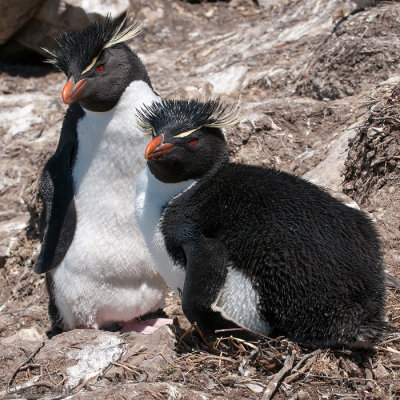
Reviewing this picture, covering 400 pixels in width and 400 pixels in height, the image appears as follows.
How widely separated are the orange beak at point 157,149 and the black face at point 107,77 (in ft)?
2.26

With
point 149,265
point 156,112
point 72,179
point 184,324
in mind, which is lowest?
point 184,324

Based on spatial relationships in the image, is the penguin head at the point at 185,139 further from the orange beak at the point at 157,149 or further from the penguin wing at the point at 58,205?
the penguin wing at the point at 58,205

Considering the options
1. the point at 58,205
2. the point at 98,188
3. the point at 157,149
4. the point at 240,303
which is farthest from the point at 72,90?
the point at 240,303

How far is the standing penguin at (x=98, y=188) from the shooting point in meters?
3.38

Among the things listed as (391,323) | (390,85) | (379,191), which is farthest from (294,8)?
(391,323)

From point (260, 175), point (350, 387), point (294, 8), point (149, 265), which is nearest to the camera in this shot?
point (350, 387)

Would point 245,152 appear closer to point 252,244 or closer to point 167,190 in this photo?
point 167,190

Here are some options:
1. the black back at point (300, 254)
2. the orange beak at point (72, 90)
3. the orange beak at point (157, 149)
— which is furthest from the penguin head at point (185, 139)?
the orange beak at point (72, 90)

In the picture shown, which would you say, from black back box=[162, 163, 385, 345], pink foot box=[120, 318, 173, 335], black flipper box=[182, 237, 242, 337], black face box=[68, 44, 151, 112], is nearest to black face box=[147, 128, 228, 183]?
black back box=[162, 163, 385, 345]

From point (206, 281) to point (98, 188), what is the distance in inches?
44.5

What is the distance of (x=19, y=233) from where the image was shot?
4719mm

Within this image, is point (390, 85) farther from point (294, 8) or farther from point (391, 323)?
point (294, 8)

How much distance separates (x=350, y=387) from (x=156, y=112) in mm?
1494

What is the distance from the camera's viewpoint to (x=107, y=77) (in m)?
3.39
